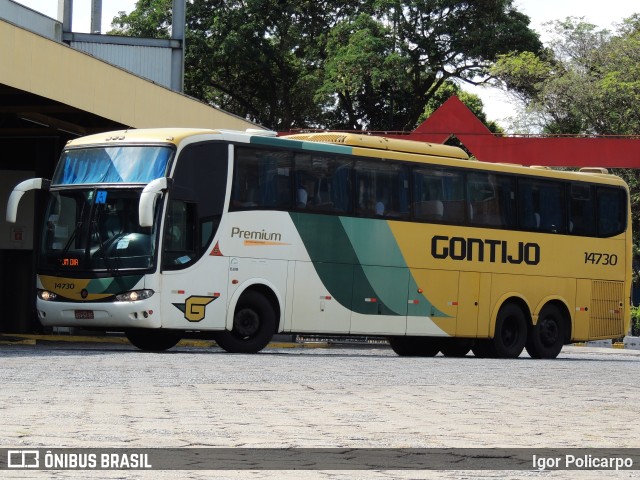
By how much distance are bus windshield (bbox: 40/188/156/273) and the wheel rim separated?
5.96ft

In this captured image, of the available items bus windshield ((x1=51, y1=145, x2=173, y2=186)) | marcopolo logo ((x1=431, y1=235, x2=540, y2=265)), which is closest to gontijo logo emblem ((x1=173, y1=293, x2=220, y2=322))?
bus windshield ((x1=51, y1=145, x2=173, y2=186))

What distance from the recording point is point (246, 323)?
2162 centimetres

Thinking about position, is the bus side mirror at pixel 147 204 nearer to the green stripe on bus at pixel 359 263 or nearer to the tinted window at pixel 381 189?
the green stripe on bus at pixel 359 263

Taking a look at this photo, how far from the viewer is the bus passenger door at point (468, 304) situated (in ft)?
81.0

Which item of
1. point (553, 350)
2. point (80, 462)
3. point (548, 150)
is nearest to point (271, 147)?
point (553, 350)

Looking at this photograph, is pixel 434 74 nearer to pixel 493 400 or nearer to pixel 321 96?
pixel 321 96

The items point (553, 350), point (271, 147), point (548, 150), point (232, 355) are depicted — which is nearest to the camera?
point (232, 355)

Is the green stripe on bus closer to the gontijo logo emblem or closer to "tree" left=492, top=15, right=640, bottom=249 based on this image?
the gontijo logo emblem

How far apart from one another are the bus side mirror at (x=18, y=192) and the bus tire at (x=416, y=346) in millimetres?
7350

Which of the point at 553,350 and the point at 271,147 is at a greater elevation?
the point at 271,147

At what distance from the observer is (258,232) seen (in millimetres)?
21672

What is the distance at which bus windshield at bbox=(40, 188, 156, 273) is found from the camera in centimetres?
2062

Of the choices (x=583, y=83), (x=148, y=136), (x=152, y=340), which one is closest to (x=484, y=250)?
(x=152, y=340)

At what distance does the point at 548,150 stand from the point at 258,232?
1318 cm
